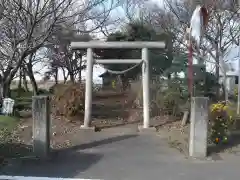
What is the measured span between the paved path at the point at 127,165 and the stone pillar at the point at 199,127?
0.35 metres

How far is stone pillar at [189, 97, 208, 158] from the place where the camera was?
803 centimetres

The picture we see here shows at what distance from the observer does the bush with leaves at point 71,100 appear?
41.4 ft

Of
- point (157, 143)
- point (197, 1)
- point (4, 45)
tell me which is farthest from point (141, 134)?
point (197, 1)

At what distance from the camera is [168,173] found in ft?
22.2

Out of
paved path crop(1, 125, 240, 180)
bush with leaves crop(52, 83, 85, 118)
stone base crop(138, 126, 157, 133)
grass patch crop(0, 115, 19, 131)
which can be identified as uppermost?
bush with leaves crop(52, 83, 85, 118)

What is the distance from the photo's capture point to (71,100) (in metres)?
12.7

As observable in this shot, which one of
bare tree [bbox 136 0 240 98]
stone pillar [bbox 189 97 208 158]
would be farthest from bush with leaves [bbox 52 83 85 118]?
bare tree [bbox 136 0 240 98]

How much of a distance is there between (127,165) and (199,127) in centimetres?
193

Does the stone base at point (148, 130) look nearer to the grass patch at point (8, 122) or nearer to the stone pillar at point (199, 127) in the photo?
the stone pillar at point (199, 127)

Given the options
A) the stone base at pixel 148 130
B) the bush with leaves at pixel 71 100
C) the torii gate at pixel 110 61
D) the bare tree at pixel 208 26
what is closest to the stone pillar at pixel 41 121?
the torii gate at pixel 110 61

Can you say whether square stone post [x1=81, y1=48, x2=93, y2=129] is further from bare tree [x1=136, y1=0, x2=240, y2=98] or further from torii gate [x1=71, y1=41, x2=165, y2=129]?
bare tree [x1=136, y1=0, x2=240, y2=98]

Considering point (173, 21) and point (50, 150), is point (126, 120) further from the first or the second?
point (173, 21)

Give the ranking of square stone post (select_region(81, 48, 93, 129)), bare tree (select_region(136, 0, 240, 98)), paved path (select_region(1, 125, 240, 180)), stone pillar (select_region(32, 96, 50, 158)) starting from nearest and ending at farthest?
paved path (select_region(1, 125, 240, 180)), stone pillar (select_region(32, 96, 50, 158)), square stone post (select_region(81, 48, 93, 129)), bare tree (select_region(136, 0, 240, 98))

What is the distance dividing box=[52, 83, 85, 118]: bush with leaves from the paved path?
11.4ft
